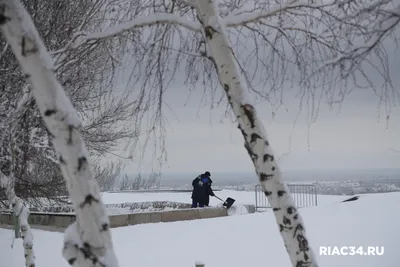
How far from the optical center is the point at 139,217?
13727 mm

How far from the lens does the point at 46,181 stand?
1084 cm

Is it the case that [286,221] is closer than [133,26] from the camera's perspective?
Yes

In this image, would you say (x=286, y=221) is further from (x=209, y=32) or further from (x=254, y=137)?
(x=209, y=32)

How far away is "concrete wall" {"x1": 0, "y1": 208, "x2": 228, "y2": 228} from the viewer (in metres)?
13.4

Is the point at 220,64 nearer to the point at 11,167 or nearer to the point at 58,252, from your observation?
the point at 11,167

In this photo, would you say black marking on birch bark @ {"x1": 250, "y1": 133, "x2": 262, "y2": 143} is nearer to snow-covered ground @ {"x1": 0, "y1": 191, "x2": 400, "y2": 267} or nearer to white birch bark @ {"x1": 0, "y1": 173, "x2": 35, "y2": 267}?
white birch bark @ {"x1": 0, "y1": 173, "x2": 35, "y2": 267}

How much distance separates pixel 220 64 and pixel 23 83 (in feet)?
13.4

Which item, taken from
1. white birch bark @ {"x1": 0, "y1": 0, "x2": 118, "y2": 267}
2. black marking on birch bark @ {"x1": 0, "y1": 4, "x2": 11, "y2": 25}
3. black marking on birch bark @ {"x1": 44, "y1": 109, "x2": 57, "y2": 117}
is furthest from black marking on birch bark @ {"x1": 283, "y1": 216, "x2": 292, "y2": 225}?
black marking on birch bark @ {"x1": 0, "y1": 4, "x2": 11, "y2": 25}

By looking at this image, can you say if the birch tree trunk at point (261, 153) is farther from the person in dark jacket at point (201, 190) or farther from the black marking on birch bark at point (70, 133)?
the person in dark jacket at point (201, 190)

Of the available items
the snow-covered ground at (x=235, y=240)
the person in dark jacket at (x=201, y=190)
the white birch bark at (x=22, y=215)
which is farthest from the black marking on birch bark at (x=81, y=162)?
the person in dark jacket at (x=201, y=190)

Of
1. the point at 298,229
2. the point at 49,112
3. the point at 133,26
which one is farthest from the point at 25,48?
the point at 298,229

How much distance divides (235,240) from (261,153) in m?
7.06

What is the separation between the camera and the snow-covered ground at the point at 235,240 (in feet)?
31.1

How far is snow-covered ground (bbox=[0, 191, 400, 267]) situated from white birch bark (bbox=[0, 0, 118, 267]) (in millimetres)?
6232
